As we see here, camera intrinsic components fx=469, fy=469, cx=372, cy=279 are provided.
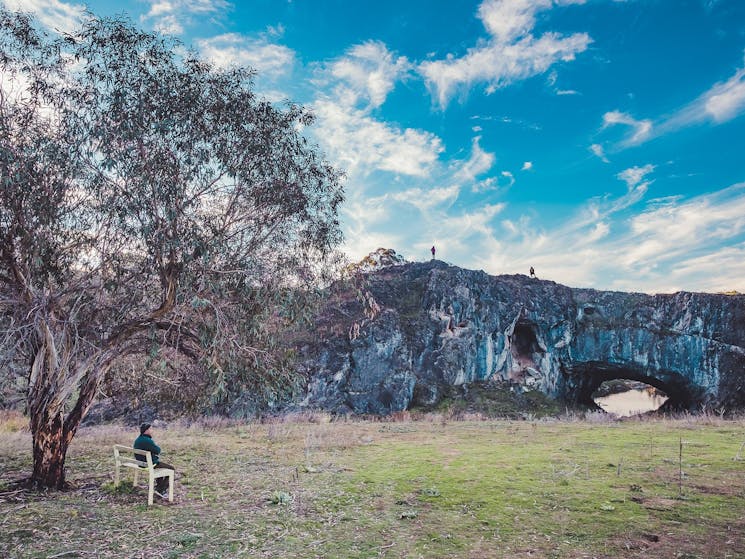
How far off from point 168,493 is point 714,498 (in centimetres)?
1105

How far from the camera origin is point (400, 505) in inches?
377

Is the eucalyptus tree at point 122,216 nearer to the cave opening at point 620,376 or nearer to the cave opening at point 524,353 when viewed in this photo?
the cave opening at point 524,353

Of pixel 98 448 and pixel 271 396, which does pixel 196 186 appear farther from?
pixel 98 448

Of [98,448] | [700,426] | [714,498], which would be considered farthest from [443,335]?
[714,498]

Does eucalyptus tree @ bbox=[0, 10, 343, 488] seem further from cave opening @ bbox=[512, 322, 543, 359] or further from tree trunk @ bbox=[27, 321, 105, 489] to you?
cave opening @ bbox=[512, 322, 543, 359]

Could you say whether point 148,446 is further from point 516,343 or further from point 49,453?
point 516,343

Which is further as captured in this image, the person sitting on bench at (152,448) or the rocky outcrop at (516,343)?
the rocky outcrop at (516,343)

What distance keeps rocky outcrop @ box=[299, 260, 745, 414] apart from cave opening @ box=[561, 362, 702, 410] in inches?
5.6

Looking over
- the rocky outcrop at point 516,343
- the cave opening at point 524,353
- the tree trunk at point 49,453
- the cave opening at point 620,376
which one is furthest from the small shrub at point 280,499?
the cave opening at point 620,376

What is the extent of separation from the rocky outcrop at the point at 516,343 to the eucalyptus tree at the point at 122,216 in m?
26.7

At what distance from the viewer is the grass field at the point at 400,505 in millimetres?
7059

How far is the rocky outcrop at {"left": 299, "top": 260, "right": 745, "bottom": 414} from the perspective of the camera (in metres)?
39.3

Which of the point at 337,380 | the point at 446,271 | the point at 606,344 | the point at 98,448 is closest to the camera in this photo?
the point at 98,448

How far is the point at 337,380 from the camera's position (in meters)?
38.9
